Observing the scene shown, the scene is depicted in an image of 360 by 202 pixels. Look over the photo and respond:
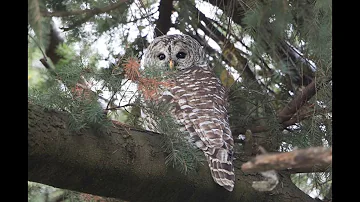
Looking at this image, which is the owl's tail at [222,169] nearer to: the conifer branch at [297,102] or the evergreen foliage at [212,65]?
the evergreen foliage at [212,65]

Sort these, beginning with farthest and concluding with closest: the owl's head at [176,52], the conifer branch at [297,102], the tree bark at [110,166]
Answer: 1. the owl's head at [176,52]
2. the conifer branch at [297,102]
3. the tree bark at [110,166]

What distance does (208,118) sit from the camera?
3.13 meters

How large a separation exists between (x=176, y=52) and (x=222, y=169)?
4.90 ft

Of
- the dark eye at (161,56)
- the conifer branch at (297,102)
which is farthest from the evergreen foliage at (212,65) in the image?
the dark eye at (161,56)

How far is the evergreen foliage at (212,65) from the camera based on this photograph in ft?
7.40

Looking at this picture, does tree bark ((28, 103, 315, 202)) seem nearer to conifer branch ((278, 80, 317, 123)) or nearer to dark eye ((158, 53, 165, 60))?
conifer branch ((278, 80, 317, 123))

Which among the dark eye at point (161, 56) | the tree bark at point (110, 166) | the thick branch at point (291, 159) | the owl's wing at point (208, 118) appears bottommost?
the thick branch at point (291, 159)

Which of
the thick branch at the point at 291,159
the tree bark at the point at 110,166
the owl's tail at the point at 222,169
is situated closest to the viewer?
the thick branch at the point at 291,159

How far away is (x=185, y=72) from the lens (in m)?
3.80

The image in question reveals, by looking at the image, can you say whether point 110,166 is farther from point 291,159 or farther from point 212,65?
point 212,65

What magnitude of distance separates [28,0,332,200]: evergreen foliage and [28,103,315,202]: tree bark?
0.06 metres

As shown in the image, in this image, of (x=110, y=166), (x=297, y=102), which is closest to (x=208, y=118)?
(x=297, y=102)

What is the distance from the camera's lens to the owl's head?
3.97m

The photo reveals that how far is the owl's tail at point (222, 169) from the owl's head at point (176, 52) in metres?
1.19
